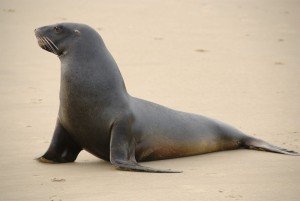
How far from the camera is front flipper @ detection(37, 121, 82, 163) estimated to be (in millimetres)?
5785

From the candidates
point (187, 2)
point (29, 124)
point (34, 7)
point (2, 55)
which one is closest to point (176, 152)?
point (29, 124)

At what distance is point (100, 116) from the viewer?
5.57 m

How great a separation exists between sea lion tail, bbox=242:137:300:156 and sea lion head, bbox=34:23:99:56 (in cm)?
176

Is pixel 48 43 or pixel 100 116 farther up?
pixel 48 43

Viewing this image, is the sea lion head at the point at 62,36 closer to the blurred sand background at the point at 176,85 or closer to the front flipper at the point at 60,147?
the front flipper at the point at 60,147

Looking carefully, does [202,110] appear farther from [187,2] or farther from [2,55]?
[187,2]

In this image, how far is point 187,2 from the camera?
14719 millimetres

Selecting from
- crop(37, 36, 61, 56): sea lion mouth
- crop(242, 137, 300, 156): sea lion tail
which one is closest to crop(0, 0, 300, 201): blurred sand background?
crop(242, 137, 300, 156): sea lion tail

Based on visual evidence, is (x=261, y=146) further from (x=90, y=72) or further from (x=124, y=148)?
(x=90, y=72)

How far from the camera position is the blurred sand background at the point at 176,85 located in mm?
4906

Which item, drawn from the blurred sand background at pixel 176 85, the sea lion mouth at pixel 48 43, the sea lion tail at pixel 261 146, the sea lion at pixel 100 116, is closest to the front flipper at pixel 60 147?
the sea lion at pixel 100 116

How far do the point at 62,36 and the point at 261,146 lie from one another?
1956 mm

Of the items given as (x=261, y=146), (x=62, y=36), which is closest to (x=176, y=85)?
(x=261, y=146)

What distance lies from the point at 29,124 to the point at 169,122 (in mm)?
1735
